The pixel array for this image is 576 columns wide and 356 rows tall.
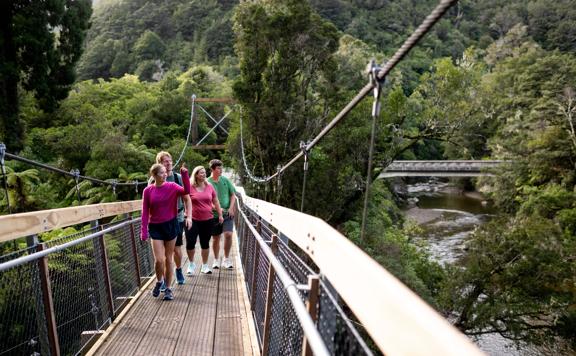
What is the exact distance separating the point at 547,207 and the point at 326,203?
772cm

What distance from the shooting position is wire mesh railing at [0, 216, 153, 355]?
210 cm

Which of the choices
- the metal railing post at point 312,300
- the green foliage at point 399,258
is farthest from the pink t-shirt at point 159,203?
the green foliage at point 399,258

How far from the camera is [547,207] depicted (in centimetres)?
1524

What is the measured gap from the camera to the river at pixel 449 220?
1055cm

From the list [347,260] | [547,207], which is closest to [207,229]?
[347,260]

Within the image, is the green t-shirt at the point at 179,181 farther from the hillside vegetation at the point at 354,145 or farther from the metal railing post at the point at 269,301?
the metal railing post at the point at 269,301

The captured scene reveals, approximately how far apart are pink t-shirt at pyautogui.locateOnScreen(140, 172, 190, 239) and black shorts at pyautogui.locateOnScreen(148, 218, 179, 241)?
0.03 m

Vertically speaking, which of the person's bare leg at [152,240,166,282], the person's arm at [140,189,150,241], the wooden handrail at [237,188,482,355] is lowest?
the person's bare leg at [152,240,166,282]

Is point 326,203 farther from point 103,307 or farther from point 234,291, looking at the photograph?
point 103,307

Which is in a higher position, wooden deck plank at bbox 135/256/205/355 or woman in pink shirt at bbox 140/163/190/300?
woman in pink shirt at bbox 140/163/190/300

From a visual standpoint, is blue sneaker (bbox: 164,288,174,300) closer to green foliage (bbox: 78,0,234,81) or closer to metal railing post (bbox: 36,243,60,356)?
metal railing post (bbox: 36,243,60,356)

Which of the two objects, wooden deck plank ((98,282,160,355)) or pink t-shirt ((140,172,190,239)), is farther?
pink t-shirt ((140,172,190,239))

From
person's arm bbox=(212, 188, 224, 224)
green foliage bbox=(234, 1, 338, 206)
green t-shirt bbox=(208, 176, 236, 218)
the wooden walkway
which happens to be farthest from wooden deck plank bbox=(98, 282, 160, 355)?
green foliage bbox=(234, 1, 338, 206)

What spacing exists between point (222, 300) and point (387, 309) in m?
3.10
